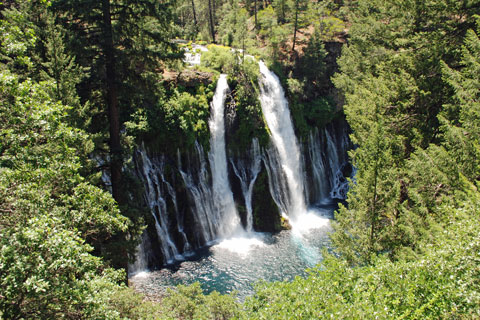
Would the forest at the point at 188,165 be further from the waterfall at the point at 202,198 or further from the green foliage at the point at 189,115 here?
the waterfall at the point at 202,198

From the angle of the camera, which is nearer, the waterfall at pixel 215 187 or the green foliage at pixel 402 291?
the green foliage at pixel 402 291

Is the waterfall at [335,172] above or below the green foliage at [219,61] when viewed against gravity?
below

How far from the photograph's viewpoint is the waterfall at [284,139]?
81.7ft

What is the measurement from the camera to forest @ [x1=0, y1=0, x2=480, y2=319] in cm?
569

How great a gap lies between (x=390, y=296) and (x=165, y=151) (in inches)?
589

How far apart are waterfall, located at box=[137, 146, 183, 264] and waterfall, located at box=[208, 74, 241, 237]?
401cm

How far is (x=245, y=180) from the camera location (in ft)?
75.3

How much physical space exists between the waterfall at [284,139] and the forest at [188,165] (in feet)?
3.53

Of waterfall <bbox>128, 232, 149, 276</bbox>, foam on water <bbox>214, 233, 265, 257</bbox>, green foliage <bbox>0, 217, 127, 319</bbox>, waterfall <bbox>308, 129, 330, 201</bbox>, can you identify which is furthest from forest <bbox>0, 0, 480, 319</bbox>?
waterfall <bbox>308, 129, 330, 201</bbox>

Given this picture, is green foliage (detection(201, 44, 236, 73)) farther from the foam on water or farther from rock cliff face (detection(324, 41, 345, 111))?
the foam on water

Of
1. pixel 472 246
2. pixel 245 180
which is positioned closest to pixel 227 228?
pixel 245 180

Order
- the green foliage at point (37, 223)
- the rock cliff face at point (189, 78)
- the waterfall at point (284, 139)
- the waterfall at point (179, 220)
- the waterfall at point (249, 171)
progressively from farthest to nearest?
1. the waterfall at point (284, 139)
2. the waterfall at point (249, 171)
3. the rock cliff face at point (189, 78)
4. the waterfall at point (179, 220)
5. the green foliage at point (37, 223)

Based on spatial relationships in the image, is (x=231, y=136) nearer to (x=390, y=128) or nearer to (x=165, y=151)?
(x=165, y=151)

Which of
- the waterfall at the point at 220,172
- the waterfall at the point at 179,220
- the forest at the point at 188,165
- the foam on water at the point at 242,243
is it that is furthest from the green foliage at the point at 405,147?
the waterfall at the point at 179,220
